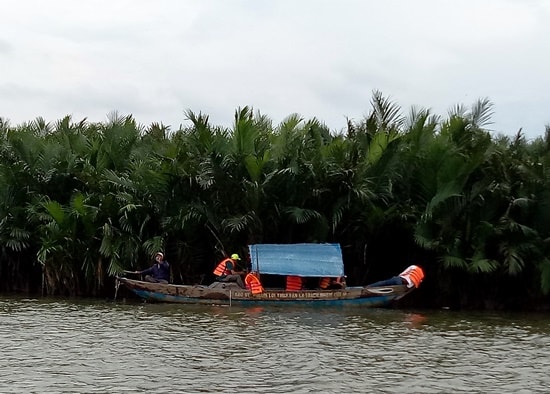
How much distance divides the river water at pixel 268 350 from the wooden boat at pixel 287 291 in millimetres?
361

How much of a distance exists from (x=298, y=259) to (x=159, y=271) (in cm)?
358

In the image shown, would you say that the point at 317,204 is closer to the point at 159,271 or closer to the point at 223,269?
the point at 223,269

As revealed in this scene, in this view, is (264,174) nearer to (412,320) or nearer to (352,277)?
(352,277)

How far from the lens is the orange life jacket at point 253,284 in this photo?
64.1ft

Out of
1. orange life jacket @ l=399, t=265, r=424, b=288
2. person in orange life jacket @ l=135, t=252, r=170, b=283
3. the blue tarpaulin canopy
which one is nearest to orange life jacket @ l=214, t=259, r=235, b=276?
the blue tarpaulin canopy

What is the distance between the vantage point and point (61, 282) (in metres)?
22.3

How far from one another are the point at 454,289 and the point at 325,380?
996 cm

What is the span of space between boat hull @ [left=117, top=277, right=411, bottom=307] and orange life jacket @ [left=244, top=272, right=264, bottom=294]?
4.0 inches

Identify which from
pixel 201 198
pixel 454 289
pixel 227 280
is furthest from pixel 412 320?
pixel 201 198

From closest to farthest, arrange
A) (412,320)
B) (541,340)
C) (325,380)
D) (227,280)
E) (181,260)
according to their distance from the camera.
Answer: (325,380) → (541,340) → (412,320) → (227,280) → (181,260)

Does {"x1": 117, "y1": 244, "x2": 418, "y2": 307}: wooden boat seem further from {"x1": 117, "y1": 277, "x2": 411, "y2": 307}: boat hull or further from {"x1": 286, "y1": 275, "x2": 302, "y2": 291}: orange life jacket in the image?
{"x1": 286, "y1": 275, "x2": 302, "y2": 291}: orange life jacket

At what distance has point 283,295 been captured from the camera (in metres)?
19.6

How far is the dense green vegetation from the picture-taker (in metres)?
19.8

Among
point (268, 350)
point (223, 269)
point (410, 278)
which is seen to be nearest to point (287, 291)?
point (223, 269)
